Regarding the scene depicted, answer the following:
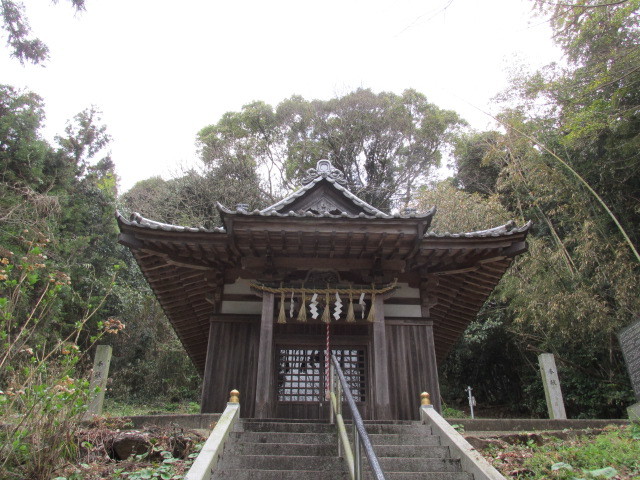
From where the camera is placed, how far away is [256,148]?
92.5 ft

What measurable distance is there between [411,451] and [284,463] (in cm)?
138

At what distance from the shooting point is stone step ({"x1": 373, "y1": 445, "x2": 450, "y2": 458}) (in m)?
5.05

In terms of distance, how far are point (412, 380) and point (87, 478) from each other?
4528mm

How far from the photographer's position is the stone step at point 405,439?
17.7 feet

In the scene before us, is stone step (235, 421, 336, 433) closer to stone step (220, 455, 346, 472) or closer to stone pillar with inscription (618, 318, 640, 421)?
stone step (220, 455, 346, 472)

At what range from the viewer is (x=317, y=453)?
16.7 ft

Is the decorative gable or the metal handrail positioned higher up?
the decorative gable

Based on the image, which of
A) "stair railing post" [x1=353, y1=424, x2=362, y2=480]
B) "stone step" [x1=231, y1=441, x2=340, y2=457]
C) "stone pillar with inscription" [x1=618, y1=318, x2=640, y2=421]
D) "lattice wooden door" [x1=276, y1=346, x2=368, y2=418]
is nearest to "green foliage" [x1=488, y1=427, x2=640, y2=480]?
"stone step" [x1=231, y1=441, x2=340, y2=457]

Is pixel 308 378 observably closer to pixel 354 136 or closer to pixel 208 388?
pixel 208 388

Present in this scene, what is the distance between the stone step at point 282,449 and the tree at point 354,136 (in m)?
23.6

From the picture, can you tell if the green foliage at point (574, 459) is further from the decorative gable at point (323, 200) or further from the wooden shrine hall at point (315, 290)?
the decorative gable at point (323, 200)

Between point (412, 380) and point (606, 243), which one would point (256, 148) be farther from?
point (412, 380)

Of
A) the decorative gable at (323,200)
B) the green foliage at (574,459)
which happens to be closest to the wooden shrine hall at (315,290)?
the green foliage at (574,459)

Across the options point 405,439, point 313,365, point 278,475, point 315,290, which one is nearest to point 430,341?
point 313,365
